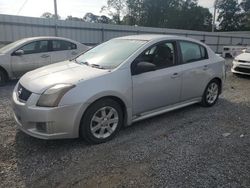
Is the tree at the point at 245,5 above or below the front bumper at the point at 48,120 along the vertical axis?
above

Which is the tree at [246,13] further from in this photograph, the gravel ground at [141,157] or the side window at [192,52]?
the gravel ground at [141,157]

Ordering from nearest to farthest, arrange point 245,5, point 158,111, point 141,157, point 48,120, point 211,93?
point 48,120 < point 141,157 < point 158,111 < point 211,93 < point 245,5

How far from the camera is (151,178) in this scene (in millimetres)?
3000

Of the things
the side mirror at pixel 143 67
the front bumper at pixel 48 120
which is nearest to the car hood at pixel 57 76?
the front bumper at pixel 48 120

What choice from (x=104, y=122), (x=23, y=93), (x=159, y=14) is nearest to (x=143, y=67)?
(x=104, y=122)

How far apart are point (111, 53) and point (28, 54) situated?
4.26 m

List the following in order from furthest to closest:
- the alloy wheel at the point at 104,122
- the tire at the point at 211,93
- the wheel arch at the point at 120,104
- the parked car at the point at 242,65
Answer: the parked car at the point at 242,65
the tire at the point at 211,93
the alloy wheel at the point at 104,122
the wheel arch at the point at 120,104

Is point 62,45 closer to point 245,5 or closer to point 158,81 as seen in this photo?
point 158,81

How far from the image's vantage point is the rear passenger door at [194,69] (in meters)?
4.99

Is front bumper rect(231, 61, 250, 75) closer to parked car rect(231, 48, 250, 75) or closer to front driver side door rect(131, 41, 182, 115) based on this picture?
parked car rect(231, 48, 250, 75)

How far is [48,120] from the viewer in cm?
337

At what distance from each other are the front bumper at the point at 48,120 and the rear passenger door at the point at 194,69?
2347mm

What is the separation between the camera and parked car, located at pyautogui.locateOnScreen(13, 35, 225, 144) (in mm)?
3439

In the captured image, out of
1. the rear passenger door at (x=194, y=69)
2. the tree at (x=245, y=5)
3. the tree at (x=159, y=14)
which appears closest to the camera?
the rear passenger door at (x=194, y=69)
